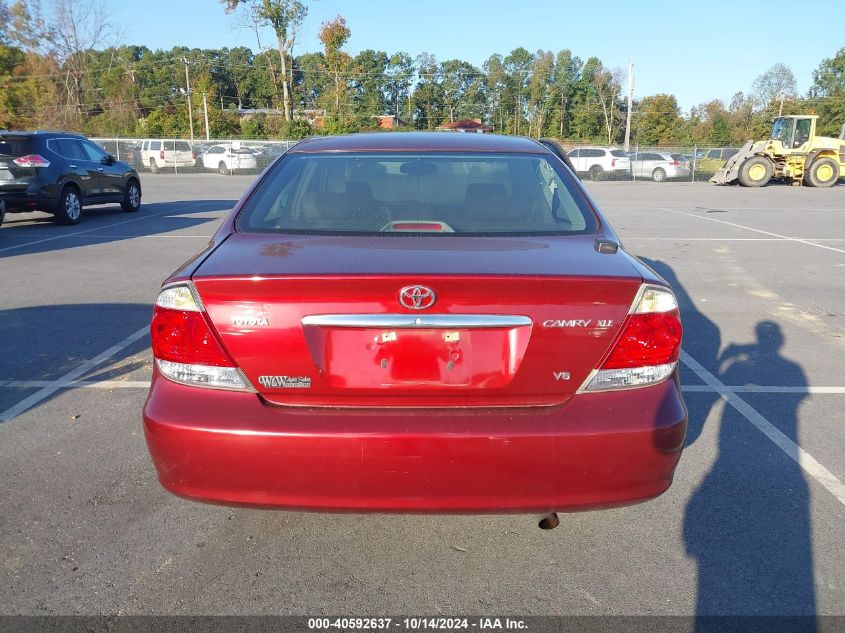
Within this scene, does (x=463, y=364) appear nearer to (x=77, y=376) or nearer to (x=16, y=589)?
(x=16, y=589)

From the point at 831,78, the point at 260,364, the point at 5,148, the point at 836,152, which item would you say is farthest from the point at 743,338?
the point at 831,78

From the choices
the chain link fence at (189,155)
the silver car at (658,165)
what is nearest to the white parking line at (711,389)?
the silver car at (658,165)

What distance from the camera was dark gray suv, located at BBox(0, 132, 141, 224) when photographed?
492 inches

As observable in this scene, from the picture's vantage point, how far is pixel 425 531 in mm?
3045

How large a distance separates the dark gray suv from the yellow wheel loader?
25.2 m

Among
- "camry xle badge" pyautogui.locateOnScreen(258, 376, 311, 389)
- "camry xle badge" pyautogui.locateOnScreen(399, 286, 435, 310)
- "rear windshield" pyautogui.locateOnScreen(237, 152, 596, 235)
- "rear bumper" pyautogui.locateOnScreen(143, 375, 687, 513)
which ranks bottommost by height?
"rear bumper" pyautogui.locateOnScreen(143, 375, 687, 513)

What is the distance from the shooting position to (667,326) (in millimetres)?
2533

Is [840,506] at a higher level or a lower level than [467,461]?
lower

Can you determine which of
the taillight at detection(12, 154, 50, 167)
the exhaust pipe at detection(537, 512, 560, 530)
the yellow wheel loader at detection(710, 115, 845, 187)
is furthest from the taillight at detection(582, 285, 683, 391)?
the yellow wheel loader at detection(710, 115, 845, 187)

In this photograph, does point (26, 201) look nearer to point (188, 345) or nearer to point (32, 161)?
point (32, 161)

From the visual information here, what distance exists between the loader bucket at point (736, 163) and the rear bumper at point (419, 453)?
1218 inches

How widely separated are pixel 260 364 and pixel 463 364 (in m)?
0.69

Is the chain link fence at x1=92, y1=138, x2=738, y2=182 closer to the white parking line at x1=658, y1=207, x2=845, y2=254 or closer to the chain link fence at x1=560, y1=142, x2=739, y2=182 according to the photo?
the chain link fence at x1=560, y1=142, x2=739, y2=182

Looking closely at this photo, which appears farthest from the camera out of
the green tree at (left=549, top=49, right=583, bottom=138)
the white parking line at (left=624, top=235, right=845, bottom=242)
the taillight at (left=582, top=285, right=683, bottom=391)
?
the green tree at (left=549, top=49, right=583, bottom=138)
